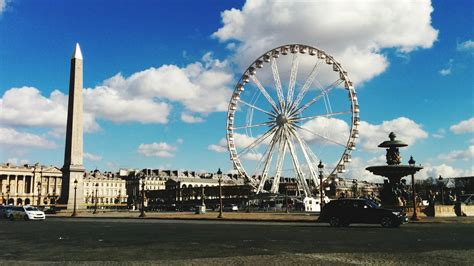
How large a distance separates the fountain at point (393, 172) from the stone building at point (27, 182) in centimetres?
12925

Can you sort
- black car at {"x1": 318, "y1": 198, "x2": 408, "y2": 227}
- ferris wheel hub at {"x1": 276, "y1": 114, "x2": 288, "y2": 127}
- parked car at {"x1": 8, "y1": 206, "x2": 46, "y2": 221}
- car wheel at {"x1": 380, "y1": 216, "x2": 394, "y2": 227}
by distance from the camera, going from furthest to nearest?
ferris wheel hub at {"x1": 276, "y1": 114, "x2": 288, "y2": 127}, parked car at {"x1": 8, "y1": 206, "x2": 46, "y2": 221}, black car at {"x1": 318, "y1": 198, "x2": 408, "y2": 227}, car wheel at {"x1": 380, "y1": 216, "x2": 394, "y2": 227}

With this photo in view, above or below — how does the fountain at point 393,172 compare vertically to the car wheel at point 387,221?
above

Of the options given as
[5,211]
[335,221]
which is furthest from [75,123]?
[335,221]

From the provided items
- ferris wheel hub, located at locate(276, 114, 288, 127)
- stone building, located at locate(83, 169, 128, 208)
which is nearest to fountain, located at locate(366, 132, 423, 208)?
ferris wheel hub, located at locate(276, 114, 288, 127)

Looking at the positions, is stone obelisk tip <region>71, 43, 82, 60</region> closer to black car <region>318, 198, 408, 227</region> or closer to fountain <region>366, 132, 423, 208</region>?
fountain <region>366, 132, 423, 208</region>

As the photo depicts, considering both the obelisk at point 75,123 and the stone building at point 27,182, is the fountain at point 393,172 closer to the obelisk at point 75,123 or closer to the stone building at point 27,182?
the obelisk at point 75,123

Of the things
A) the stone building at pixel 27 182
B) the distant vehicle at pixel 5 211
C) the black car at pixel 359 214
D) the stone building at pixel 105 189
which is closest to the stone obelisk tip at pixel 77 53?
the distant vehicle at pixel 5 211

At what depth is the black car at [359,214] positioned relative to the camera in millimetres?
26188

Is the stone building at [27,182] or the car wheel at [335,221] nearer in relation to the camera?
the car wheel at [335,221]

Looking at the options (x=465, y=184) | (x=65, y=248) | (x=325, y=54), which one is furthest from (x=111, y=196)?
(x=65, y=248)

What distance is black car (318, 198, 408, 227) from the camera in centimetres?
2619

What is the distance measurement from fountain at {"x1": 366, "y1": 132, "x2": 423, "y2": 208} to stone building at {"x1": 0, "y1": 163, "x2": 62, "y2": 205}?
129247 millimetres

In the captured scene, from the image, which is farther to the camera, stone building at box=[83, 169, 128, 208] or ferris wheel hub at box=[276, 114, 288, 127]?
stone building at box=[83, 169, 128, 208]

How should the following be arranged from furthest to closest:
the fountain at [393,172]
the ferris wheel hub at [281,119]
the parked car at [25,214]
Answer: the ferris wheel hub at [281,119] → the parked car at [25,214] → the fountain at [393,172]
